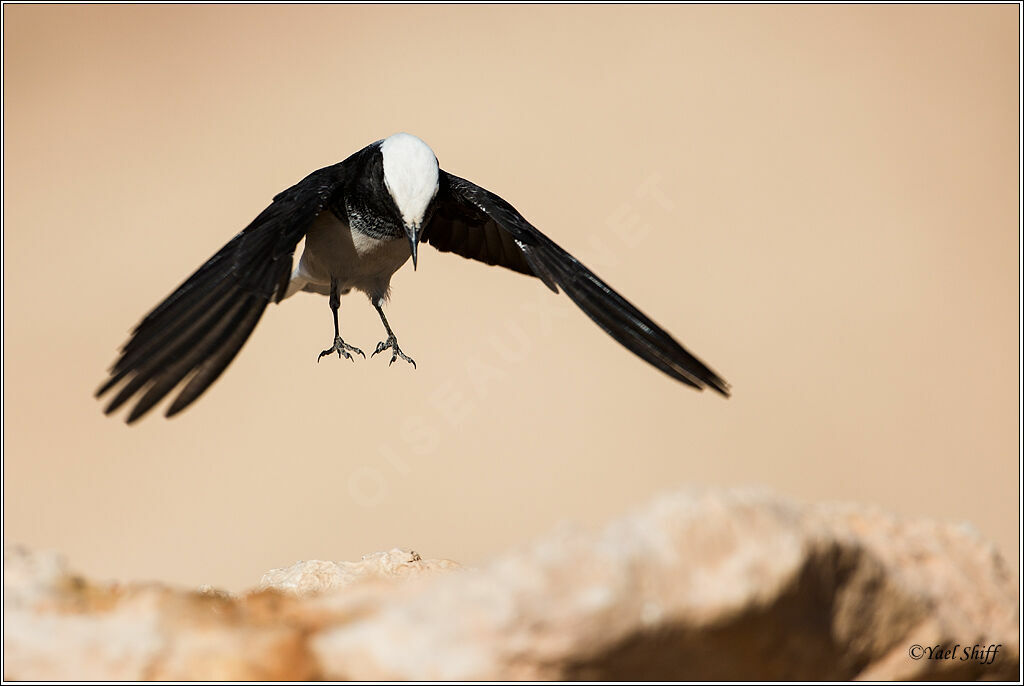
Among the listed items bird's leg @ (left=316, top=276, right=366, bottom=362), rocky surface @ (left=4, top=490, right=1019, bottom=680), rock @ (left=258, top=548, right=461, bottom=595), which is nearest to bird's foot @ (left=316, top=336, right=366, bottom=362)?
bird's leg @ (left=316, top=276, right=366, bottom=362)

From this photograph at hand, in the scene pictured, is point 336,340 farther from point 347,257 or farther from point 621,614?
point 621,614

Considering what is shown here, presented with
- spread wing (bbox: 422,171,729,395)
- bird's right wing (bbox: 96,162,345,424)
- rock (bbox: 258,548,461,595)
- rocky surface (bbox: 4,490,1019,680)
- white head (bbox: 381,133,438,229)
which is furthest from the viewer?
white head (bbox: 381,133,438,229)

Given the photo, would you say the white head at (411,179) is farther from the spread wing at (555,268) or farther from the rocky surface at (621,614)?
the rocky surface at (621,614)

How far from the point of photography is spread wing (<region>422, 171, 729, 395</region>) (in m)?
2.45

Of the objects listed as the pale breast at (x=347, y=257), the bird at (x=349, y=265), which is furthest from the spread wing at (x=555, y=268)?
the pale breast at (x=347, y=257)

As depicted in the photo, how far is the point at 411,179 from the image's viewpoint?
8.82ft

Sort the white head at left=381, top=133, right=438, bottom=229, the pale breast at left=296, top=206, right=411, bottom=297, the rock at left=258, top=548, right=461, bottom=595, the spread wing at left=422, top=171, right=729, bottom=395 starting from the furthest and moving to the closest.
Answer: the pale breast at left=296, top=206, right=411, bottom=297, the white head at left=381, top=133, right=438, bottom=229, the spread wing at left=422, top=171, right=729, bottom=395, the rock at left=258, top=548, right=461, bottom=595

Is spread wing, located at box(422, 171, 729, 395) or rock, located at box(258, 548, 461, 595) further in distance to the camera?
spread wing, located at box(422, 171, 729, 395)

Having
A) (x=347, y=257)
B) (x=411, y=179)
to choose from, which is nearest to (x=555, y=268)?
(x=411, y=179)

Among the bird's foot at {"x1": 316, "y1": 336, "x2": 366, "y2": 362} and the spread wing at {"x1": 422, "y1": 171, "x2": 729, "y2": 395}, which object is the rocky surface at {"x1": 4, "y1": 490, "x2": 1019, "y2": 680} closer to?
the spread wing at {"x1": 422, "y1": 171, "x2": 729, "y2": 395}

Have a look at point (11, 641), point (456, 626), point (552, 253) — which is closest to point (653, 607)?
point (456, 626)

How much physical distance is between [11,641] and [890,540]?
121cm

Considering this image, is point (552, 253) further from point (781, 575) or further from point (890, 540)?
point (781, 575)

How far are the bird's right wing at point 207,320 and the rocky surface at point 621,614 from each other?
399 mm
